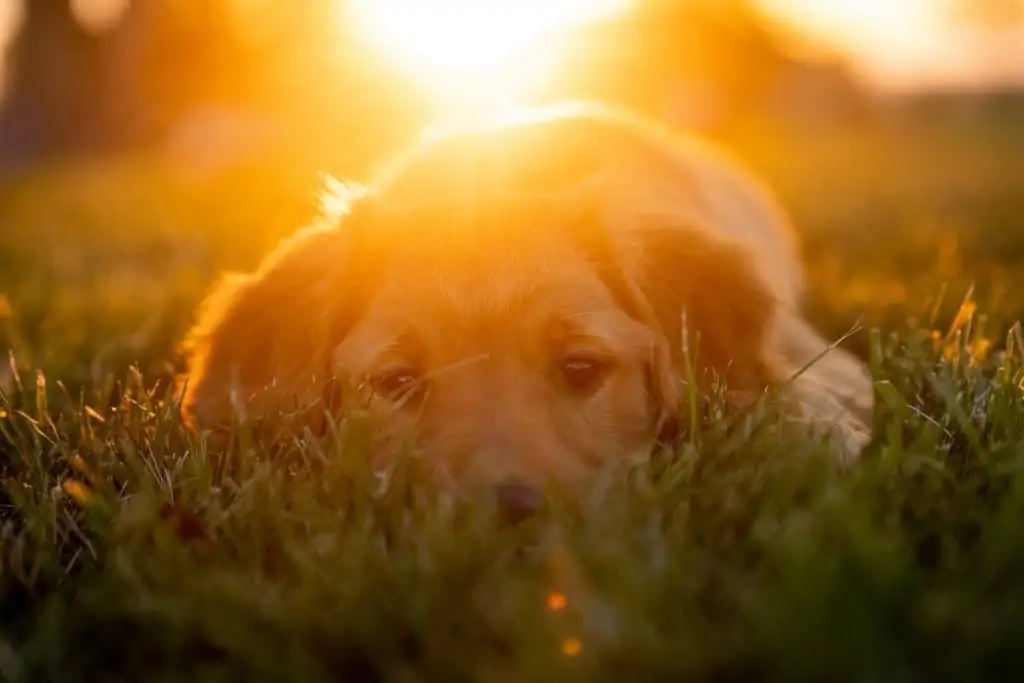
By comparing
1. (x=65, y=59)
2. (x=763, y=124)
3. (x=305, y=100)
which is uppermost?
(x=65, y=59)

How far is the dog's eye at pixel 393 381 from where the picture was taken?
2.60 meters

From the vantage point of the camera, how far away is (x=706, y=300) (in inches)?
114

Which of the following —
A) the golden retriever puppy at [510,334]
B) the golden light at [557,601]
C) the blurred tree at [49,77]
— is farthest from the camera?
the blurred tree at [49,77]

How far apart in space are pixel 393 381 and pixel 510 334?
0.31 m

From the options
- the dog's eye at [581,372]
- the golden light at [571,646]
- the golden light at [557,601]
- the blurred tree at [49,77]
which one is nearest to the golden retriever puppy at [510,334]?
the dog's eye at [581,372]

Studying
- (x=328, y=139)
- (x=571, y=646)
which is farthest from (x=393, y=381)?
(x=328, y=139)

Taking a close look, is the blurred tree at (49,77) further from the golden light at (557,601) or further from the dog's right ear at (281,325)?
the golden light at (557,601)

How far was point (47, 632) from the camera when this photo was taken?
1664 millimetres

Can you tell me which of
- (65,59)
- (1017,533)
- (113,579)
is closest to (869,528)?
(1017,533)

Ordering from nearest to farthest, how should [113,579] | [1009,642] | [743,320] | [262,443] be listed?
[1009,642] → [113,579] → [262,443] → [743,320]

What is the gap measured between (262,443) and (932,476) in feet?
4.46

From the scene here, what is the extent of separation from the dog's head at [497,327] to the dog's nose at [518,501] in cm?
13

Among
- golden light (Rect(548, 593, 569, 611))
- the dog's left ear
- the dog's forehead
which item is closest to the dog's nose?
golden light (Rect(548, 593, 569, 611))

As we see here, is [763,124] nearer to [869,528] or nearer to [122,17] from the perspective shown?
[122,17]
